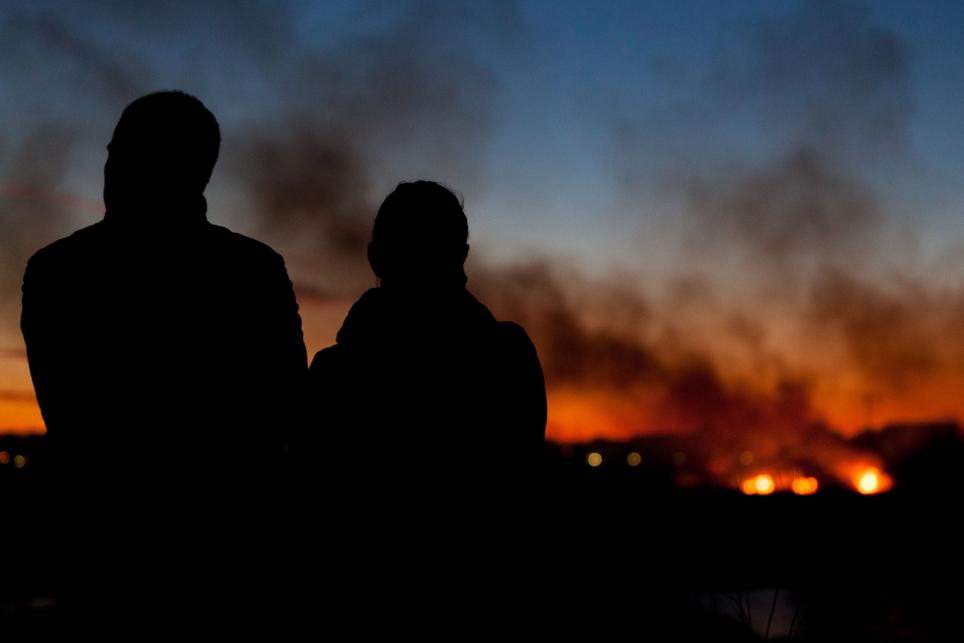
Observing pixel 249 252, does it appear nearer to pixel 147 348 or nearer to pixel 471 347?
pixel 147 348

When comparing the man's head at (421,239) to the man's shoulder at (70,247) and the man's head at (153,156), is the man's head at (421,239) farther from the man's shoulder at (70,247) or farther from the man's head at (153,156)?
the man's shoulder at (70,247)

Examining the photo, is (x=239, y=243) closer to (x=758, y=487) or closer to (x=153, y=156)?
(x=153, y=156)

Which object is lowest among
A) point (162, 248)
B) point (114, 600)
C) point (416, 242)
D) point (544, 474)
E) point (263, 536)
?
point (114, 600)

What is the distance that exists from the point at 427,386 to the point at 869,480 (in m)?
60.5

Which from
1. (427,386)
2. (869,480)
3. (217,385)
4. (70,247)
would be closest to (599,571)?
(427,386)

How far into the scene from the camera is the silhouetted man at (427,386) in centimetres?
231

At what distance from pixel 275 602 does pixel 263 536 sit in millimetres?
170

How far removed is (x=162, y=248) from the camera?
2201 mm

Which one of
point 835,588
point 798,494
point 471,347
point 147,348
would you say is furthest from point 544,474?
point 835,588

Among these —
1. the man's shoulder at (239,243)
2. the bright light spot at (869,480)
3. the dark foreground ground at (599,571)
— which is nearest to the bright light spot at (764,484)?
the dark foreground ground at (599,571)

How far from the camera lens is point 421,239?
7.90 ft

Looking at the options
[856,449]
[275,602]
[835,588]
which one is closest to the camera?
[275,602]

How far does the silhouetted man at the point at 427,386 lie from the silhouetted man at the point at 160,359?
6.3 inches

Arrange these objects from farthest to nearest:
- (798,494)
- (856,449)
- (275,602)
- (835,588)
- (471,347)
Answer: (856,449) < (835,588) < (798,494) < (471,347) < (275,602)
